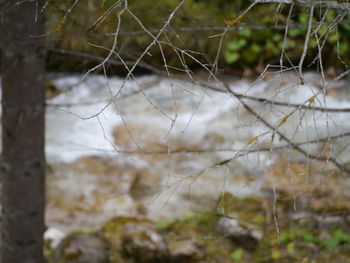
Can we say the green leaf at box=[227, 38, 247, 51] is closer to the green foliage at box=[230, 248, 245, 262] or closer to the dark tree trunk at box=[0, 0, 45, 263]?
the green foliage at box=[230, 248, 245, 262]

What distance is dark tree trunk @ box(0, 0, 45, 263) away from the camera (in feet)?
10.6

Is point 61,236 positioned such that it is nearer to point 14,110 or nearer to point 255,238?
point 255,238

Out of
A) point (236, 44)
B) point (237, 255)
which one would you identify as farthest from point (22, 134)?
point (236, 44)

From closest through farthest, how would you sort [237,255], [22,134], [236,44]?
[22,134] → [237,255] → [236,44]

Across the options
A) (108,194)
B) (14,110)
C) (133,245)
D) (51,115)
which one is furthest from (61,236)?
(51,115)

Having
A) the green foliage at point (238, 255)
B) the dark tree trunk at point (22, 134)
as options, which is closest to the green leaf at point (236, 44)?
the green foliage at point (238, 255)

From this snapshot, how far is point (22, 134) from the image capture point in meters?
3.41

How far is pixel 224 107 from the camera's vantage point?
10117 millimetres

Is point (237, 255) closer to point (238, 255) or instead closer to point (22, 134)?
point (238, 255)

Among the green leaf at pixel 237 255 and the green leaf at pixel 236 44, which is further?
the green leaf at pixel 236 44

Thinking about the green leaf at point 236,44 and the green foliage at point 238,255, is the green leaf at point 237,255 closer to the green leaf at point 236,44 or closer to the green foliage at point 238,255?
the green foliage at point 238,255

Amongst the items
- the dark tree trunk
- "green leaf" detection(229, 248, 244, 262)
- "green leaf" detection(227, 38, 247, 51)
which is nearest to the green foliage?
"green leaf" detection(229, 248, 244, 262)

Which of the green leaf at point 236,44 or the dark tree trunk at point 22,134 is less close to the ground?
the green leaf at point 236,44

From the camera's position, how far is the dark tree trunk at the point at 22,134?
Result: 324cm
